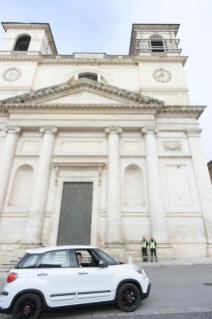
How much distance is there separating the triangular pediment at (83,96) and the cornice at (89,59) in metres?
6.35

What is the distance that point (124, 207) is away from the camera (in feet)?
50.8

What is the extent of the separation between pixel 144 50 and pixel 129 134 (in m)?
13.2

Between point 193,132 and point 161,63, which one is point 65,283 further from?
point 161,63

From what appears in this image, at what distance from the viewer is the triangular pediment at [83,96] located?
1814 cm

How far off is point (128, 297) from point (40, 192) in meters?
11.7

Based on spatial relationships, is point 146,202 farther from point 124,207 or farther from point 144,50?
point 144,50

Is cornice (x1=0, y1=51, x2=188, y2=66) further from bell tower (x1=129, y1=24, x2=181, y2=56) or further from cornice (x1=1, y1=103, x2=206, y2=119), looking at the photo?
cornice (x1=1, y1=103, x2=206, y2=119)

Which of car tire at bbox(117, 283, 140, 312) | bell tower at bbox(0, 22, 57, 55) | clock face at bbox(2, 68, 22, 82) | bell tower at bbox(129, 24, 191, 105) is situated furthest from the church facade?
car tire at bbox(117, 283, 140, 312)

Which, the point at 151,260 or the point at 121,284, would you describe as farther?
the point at 151,260

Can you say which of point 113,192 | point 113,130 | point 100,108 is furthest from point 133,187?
point 100,108

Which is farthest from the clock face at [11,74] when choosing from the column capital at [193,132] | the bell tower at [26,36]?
the column capital at [193,132]

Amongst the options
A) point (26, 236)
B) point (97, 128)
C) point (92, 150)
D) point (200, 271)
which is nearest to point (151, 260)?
point (200, 271)

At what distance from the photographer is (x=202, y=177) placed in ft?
52.6

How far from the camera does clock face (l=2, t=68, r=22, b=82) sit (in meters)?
22.4
